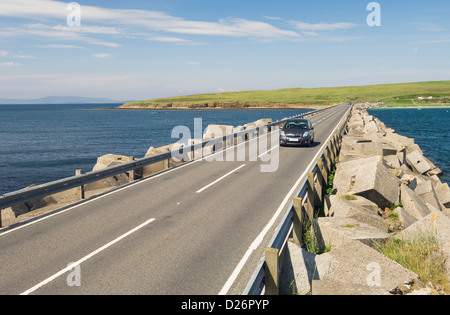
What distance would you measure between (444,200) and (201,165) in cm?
1089

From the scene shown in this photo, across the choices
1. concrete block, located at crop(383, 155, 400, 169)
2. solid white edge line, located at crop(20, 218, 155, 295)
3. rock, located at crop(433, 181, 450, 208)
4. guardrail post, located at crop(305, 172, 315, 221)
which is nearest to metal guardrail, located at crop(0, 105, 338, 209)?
solid white edge line, located at crop(20, 218, 155, 295)

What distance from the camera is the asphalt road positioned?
648cm

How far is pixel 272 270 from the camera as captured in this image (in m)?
5.14

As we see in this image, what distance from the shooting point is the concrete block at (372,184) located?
11617mm

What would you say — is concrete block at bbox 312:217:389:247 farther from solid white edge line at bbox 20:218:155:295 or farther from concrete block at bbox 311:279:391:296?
solid white edge line at bbox 20:218:155:295

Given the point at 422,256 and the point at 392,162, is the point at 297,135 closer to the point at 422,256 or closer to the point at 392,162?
the point at 392,162

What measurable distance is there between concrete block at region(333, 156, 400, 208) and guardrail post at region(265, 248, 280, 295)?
729 cm

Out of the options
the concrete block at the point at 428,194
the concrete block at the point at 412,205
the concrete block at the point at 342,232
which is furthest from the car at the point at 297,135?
the concrete block at the point at 342,232

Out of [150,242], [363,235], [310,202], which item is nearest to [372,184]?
[310,202]

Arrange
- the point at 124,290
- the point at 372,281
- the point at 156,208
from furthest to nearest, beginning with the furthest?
the point at 156,208, the point at 124,290, the point at 372,281

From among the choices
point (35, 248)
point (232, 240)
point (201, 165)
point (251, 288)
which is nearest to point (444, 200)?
point (201, 165)

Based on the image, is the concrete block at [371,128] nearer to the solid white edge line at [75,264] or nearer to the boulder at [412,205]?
the boulder at [412,205]
